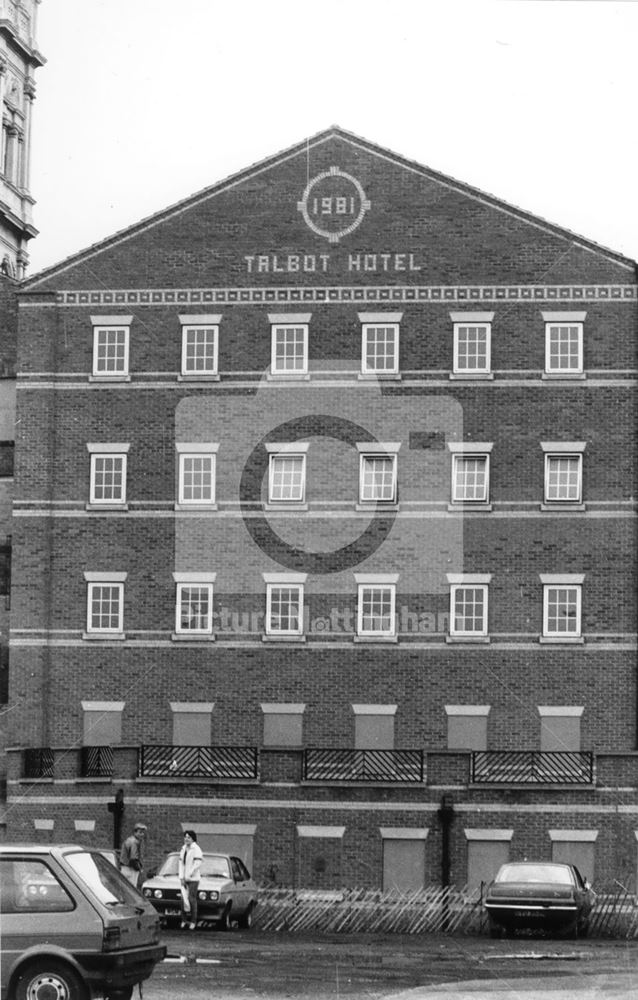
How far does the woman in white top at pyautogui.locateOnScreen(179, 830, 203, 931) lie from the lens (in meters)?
32.4

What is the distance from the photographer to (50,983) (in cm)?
1823

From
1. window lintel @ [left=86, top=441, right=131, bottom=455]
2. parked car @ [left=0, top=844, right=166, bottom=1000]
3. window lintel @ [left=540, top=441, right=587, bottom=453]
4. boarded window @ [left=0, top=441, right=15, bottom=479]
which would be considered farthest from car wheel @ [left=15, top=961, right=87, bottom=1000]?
boarded window @ [left=0, top=441, right=15, bottom=479]

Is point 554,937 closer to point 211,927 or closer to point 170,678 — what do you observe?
point 211,927

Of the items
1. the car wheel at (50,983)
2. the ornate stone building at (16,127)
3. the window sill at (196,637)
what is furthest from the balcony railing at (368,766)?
the car wheel at (50,983)

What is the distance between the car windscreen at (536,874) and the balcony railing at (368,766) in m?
9.98

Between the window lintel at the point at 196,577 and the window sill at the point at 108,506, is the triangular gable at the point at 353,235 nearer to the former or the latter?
the window sill at the point at 108,506

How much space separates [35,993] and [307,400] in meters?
32.1

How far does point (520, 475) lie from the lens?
4872 centimetres

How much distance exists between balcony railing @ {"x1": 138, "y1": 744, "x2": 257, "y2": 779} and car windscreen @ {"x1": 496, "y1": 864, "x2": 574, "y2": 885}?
11.8 m

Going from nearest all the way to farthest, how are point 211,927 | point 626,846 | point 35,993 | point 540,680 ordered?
point 35,993 → point 211,927 → point 626,846 → point 540,680

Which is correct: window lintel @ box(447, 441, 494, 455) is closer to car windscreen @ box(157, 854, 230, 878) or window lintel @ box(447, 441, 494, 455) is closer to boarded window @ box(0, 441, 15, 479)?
boarded window @ box(0, 441, 15, 479)

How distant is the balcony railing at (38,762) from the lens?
47438 millimetres

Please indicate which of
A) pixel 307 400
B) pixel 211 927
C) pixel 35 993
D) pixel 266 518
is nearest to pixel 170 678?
pixel 266 518

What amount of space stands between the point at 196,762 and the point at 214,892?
11916 millimetres
